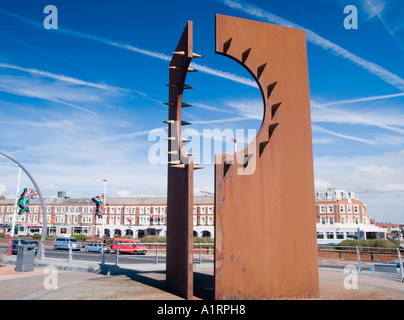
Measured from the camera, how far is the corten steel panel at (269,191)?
7.19 m

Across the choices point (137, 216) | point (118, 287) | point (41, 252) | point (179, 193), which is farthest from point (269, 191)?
point (137, 216)

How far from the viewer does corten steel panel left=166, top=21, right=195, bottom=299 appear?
7638 millimetres

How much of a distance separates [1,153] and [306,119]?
42.6 ft

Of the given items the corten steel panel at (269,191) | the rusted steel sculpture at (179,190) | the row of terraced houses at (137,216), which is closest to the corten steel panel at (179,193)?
the rusted steel sculpture at (179,190)

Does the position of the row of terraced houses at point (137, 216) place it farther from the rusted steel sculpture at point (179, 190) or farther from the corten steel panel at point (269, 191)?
the corten steel panel at point (269, 191)

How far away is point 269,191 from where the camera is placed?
24.6 feet

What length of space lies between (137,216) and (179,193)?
181 feet

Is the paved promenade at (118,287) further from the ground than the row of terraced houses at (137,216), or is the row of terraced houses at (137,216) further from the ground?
the row of terraced houses at (137,216)

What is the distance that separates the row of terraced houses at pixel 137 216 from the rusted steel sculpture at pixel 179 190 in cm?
4060

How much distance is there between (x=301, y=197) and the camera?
7.66 meters

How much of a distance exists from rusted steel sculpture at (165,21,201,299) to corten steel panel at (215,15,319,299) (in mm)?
718

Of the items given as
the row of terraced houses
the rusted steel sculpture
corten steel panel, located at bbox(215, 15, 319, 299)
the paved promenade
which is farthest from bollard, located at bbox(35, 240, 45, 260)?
the row of terraced houses
